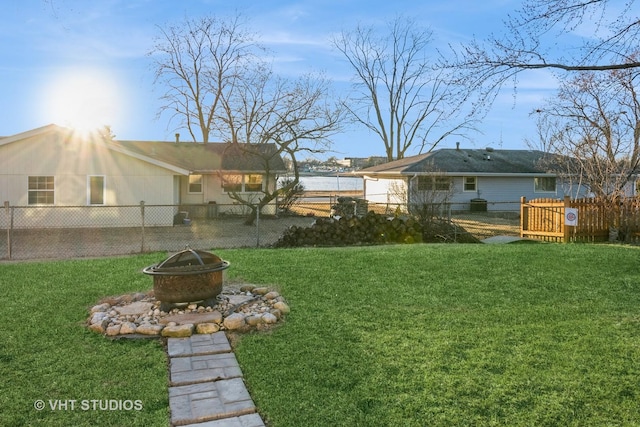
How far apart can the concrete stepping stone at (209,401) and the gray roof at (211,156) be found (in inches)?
675

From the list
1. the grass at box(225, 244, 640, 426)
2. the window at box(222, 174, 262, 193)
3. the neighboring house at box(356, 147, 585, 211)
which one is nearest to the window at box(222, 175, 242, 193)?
the window at box(222, 174, 262, 193)

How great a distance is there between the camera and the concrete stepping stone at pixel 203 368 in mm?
3684

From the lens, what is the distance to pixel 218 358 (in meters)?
4.09

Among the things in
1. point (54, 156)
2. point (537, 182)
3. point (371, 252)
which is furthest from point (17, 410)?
point (537, 182)

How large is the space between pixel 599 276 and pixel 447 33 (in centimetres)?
432

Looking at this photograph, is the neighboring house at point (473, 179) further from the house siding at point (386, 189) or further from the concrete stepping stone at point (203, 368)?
the concrete stepping stone at point (203, 368)

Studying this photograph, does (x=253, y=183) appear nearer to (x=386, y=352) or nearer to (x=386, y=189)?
(x=386, y=189)

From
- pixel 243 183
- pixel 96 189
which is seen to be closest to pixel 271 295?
pixel 96 189

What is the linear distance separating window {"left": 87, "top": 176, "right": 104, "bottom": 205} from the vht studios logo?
1617 centimetres

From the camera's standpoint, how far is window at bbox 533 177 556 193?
28573mm

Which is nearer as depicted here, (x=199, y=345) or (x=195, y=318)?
(x=199, y=345)

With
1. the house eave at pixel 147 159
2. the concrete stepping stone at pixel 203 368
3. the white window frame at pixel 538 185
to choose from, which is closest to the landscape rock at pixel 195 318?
the concrete stepping stone at pixel 203 368

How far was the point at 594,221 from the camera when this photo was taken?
13.8 m

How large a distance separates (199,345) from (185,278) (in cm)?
98
